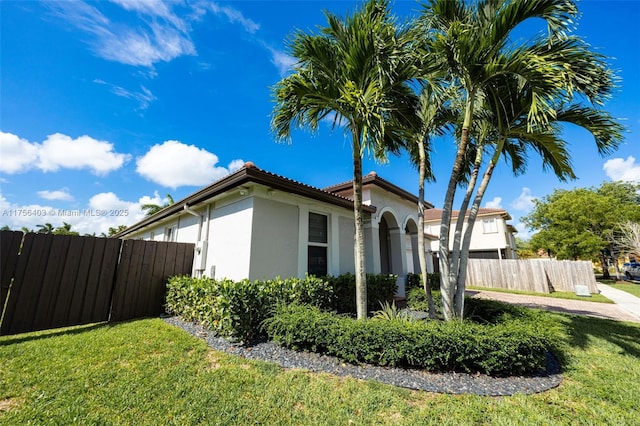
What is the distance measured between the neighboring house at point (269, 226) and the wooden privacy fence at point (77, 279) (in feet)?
4.77

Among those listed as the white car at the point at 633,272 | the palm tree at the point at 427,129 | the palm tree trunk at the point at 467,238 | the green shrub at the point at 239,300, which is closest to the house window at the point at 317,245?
the green shrub at the point at 239,300

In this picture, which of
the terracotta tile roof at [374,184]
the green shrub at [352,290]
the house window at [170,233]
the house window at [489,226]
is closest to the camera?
the green shrub at [352,290]

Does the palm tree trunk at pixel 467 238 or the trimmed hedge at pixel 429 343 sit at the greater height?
the palm tree trunk at pixel 467 238

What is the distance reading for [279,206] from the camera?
7.16 meters

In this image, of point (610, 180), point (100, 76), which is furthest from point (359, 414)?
point (610, 180)

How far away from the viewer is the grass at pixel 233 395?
9.49ft

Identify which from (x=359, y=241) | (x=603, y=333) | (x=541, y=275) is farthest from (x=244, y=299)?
(x=541, y=275)

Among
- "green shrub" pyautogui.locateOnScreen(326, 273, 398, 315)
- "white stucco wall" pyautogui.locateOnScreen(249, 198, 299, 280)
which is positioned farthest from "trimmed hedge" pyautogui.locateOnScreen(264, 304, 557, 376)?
"green shrub" pyautogui.locateOnScreen(326, 273, 398, 315)

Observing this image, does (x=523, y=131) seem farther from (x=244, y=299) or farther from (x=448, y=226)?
(x=244, y=299)

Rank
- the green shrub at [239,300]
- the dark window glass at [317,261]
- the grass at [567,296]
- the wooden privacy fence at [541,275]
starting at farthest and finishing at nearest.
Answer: the wooden privacy fence at [541,275], the grass at [567,296], the dark window glass at [317,261], the green shrub at [239,300]

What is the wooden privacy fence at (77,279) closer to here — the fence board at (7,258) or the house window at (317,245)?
the fence board at (7,258)

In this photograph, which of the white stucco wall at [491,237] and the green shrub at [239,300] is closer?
the green shrub at [239,300]

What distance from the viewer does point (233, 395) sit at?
10.8 feet

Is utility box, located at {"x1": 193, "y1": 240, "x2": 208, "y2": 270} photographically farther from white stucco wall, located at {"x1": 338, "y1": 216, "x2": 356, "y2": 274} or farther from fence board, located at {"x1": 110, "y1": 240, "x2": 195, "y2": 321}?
white stucco wall, located at {"x1": 338, "y1": 216, "x2": 356, "y2": 274}
